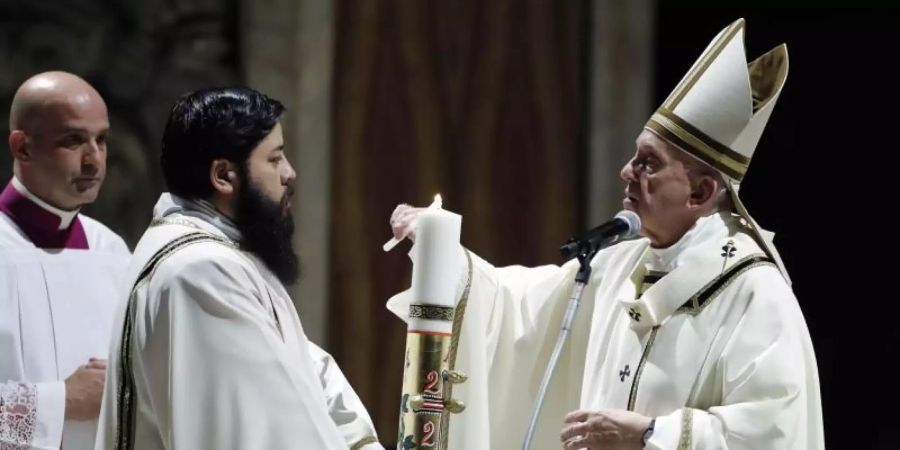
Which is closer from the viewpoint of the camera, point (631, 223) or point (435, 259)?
point (435, 259)

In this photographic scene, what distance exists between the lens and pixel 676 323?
4.04 meters

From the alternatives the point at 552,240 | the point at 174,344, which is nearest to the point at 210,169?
the point at 174,344

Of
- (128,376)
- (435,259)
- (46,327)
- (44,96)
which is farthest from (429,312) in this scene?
(44,96)

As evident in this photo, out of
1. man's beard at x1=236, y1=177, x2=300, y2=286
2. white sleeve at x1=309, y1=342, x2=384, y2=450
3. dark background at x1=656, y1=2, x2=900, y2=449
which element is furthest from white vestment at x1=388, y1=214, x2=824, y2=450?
dark background at x1=656, y1=2, x2=900, y2=449

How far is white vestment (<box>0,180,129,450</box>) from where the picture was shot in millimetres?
4359

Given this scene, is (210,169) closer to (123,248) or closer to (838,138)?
(123,248)

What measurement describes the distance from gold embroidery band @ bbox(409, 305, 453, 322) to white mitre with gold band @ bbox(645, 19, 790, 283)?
1.04m

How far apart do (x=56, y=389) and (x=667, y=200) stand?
1745 mm

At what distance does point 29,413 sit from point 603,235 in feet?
5.58

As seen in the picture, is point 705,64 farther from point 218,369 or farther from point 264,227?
point 218,369

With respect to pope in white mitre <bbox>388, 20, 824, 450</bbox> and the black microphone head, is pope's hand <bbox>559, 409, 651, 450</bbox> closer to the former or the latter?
pope in white mitre <bbox>388, 20, 824, 450</bbox>

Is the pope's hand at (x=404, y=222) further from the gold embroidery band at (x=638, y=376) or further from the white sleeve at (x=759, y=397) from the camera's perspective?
the white sleeve at (x=759, y=397)

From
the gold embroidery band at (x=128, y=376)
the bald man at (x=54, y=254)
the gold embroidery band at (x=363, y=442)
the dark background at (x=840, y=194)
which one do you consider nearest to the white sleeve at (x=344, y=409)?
the gold embroidery band at (x=363, y=442)

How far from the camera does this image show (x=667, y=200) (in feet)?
13.4
